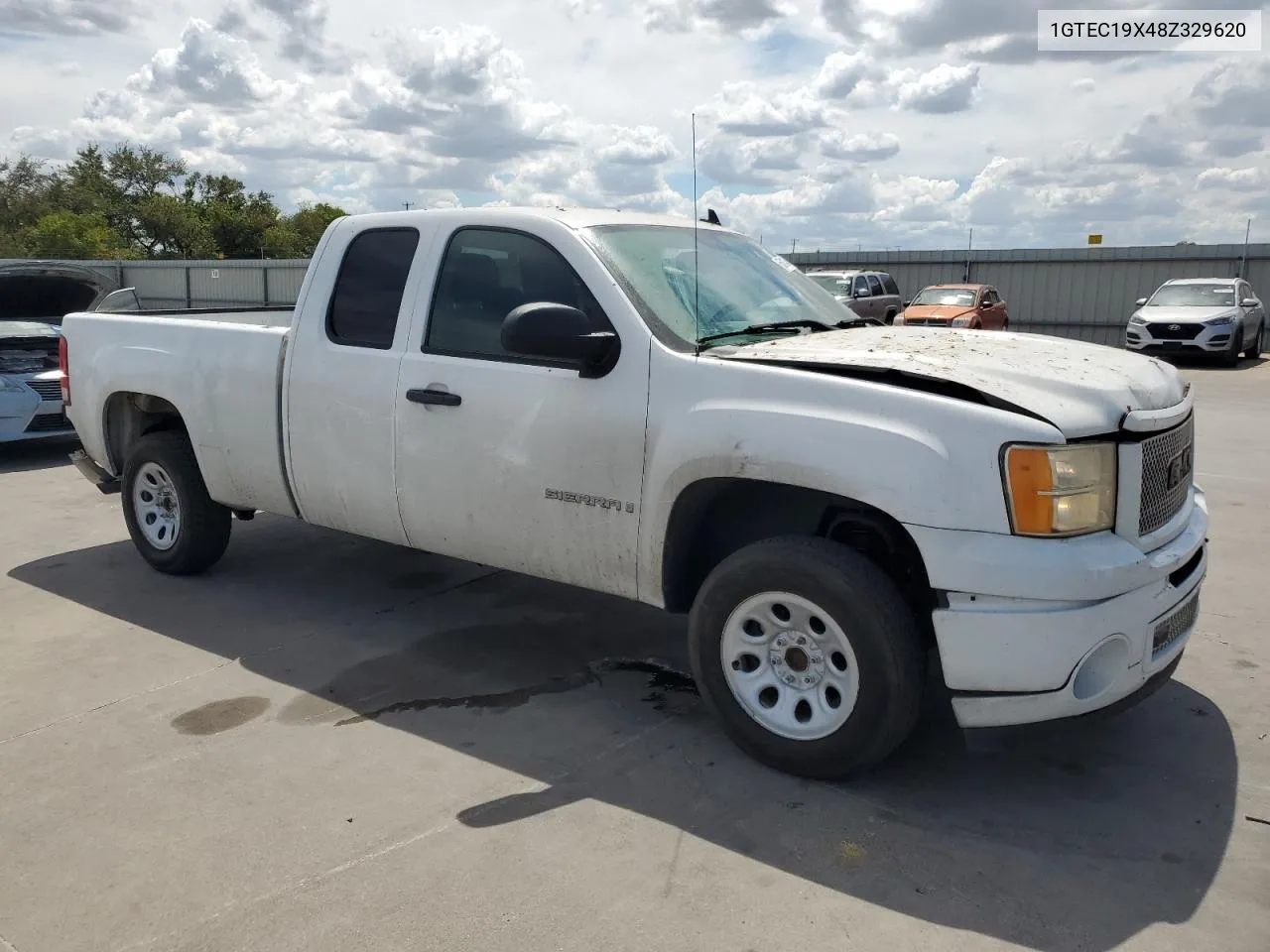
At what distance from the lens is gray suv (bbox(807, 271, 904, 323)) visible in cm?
2291

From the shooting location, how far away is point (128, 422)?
625cm

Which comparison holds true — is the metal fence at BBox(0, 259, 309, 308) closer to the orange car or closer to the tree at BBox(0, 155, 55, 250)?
the orange car

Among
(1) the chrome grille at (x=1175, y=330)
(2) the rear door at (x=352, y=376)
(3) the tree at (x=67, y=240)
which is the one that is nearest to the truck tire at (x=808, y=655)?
(2) the rear door at (x=352, y=376)

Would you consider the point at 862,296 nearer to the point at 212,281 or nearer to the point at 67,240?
the point at 212,281

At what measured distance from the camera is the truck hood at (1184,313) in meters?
19.6

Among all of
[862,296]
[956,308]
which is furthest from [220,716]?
[862,296]

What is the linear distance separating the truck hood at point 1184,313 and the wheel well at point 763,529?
18528 millimetres

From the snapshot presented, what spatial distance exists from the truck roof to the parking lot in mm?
1942

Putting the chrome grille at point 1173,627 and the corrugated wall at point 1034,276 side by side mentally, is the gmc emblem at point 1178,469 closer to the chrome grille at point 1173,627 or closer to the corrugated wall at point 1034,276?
the chrome grille at point 1173,627

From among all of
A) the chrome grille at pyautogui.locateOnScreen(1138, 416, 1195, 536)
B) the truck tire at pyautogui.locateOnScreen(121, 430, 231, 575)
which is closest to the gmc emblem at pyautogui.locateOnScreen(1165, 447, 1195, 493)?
the chrome grille at pyautogui.locateOnScreen(1138, 416, 1195, 536)

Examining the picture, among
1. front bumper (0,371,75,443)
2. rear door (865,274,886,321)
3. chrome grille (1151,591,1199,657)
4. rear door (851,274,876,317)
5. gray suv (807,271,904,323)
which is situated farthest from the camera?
rear door (865,274,886,321)

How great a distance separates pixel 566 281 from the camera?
4.25 m

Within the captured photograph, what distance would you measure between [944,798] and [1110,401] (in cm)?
140

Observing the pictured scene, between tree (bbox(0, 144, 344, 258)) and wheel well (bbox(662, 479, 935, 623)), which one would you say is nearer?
wheel well (bbox(662, 479, 935, 623))
